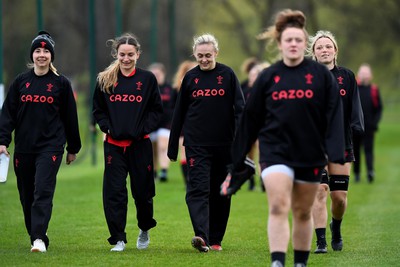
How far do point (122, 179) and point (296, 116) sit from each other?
2978mm

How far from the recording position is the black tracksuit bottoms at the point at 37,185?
10.2 metres

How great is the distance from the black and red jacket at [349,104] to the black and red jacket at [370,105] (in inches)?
444

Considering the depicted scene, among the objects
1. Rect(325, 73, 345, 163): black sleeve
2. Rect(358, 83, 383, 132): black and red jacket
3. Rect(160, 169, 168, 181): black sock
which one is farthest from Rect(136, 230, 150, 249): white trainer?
Rect(358, 83, 383, 132): black and red jacket

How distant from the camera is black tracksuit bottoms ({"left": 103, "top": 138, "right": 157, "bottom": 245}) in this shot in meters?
10.4

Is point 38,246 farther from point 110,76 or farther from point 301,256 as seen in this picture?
point 301,256

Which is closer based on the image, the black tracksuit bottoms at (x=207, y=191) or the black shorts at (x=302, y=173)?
the black shorts at (x=302, y=173)

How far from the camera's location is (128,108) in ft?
34.4

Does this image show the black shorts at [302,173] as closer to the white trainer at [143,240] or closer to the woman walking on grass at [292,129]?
the woman walking on grass at [292,129]

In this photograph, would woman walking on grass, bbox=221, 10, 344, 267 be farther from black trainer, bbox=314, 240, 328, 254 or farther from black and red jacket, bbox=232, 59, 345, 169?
black trainer, bbox=314, 240, 328, 254

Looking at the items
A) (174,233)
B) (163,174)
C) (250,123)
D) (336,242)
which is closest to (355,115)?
(336,242)

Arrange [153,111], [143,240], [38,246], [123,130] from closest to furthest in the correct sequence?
1. [38,246]
2. [123,130]
3. [153,111]
4. [143,240]

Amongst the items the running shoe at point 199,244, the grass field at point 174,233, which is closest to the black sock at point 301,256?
the grass field at point 174,233

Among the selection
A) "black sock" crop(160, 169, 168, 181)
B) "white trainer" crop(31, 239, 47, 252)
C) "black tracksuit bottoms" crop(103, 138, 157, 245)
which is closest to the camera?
"white trainer" crop(31, 239, 47, 252)

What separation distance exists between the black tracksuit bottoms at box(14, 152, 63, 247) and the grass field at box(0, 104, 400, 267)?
31 cm
